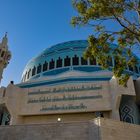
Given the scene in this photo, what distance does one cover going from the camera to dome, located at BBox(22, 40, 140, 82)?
83.0 feet

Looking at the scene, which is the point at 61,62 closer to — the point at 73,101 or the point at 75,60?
the point at 75,60

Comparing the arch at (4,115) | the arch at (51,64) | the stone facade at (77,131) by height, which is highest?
the arch at (51,64)

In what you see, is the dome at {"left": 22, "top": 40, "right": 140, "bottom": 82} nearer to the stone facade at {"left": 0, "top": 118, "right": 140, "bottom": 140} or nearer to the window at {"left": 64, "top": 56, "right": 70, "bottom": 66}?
the window at {"left": 64, "top": 56, "right": 70, "bottom": 66}

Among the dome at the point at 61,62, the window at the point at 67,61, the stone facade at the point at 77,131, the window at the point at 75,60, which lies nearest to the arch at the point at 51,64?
the dome at the point at 61,62

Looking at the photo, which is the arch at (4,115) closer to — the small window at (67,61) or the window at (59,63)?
the window at (59,63)

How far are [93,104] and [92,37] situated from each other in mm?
7156

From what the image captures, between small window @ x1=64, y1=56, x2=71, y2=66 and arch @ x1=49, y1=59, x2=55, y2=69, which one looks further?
arch @ x1=49, y1=59, x2=55, y2=69

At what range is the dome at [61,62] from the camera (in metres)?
25.3

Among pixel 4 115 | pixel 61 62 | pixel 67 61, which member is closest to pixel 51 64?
pixel 61 62

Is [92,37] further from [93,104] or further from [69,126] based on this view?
[93,104]

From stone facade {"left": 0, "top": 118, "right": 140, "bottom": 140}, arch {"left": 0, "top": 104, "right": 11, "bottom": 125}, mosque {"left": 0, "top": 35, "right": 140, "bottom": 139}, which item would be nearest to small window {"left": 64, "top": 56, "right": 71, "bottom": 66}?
mosque {"left": 0, "top": 35, "right": 140, "bottom": 139}

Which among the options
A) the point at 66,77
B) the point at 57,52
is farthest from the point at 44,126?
the point at 57,52

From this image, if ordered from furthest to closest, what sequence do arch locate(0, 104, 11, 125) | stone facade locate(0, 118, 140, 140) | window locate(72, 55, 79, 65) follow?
window locate(72, 55, 79, 65)
arch locate(0, 104, 11, 125)
stone facade locate(0, 118, 140, 140)

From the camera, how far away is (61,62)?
2673cm
